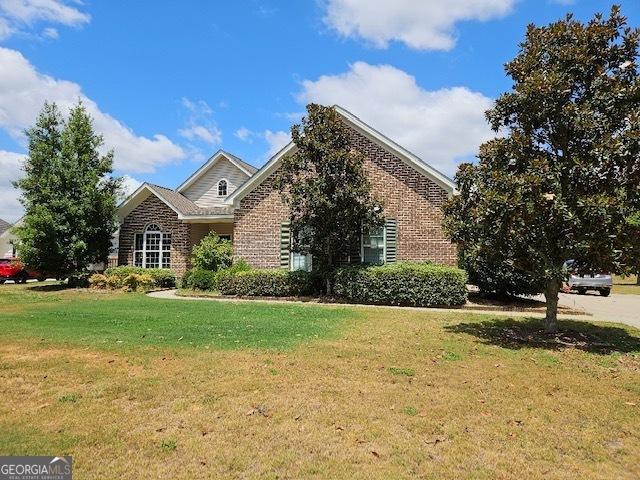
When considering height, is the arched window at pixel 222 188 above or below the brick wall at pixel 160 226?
above

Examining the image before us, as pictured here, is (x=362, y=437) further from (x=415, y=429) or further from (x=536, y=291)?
(x=536, y=291)

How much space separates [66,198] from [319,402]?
2089 centimetres

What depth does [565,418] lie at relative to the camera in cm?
511

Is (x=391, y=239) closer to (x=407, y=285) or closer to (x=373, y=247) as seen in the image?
(x=373, y=247)

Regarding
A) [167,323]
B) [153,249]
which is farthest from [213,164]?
[167,323]

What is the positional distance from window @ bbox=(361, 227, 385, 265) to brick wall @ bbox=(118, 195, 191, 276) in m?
9.04

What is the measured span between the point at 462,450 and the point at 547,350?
531 centimetres

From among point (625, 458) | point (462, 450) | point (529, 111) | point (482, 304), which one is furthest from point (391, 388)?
point (482, 304)

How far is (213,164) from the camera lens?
86.3 feet

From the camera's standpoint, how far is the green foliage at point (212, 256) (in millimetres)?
20625

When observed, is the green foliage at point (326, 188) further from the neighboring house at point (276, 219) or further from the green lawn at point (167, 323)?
the green lawn at point (167, 323)

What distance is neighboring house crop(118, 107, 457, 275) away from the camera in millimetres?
18797

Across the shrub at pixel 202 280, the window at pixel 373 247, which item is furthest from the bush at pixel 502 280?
the shrub at pixel 202 280

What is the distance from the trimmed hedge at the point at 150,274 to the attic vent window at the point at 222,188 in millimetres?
5637
